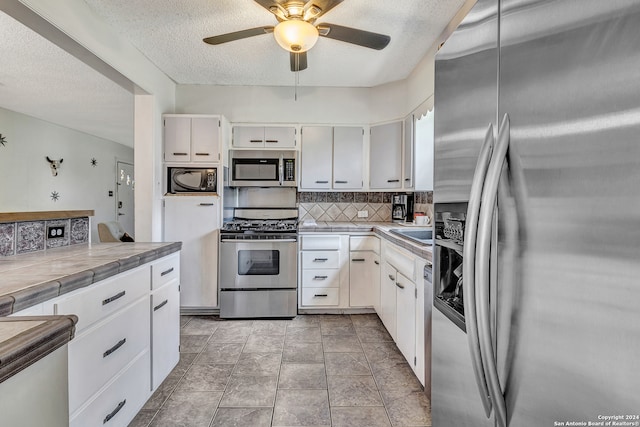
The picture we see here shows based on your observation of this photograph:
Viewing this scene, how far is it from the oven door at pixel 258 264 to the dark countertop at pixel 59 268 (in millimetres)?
1276

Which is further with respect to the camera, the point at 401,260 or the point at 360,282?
the point at 360,282

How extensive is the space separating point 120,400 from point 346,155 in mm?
2857

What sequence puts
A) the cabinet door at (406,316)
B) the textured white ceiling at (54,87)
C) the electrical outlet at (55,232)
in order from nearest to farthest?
1. the electrical outlet at (55,232)
2. the cabinet door at (406,316)
3. the textured white ceiling at (54,87)

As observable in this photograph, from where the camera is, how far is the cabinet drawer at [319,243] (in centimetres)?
320

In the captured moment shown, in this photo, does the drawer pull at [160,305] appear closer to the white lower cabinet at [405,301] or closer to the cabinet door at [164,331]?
the cabinet door at [164,331]

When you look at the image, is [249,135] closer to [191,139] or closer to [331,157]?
[191,139]

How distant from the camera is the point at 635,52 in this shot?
0.40 meters

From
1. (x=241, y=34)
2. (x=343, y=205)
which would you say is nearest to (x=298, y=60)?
(x=241, y=34)

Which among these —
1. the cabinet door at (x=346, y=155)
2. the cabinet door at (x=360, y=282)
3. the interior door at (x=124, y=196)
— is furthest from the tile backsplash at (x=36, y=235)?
the interior door at (x=124, y=196)

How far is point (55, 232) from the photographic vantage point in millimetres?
1723

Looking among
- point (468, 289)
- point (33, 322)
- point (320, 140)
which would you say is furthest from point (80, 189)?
point (468, 289)

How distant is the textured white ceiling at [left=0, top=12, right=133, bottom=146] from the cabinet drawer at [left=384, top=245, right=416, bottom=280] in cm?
332

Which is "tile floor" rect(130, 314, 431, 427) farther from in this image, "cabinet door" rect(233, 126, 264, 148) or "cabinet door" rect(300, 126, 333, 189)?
"cabinet door" rect(233, 126, 264, 148)

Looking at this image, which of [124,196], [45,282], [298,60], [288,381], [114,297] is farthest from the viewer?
[124,196]
